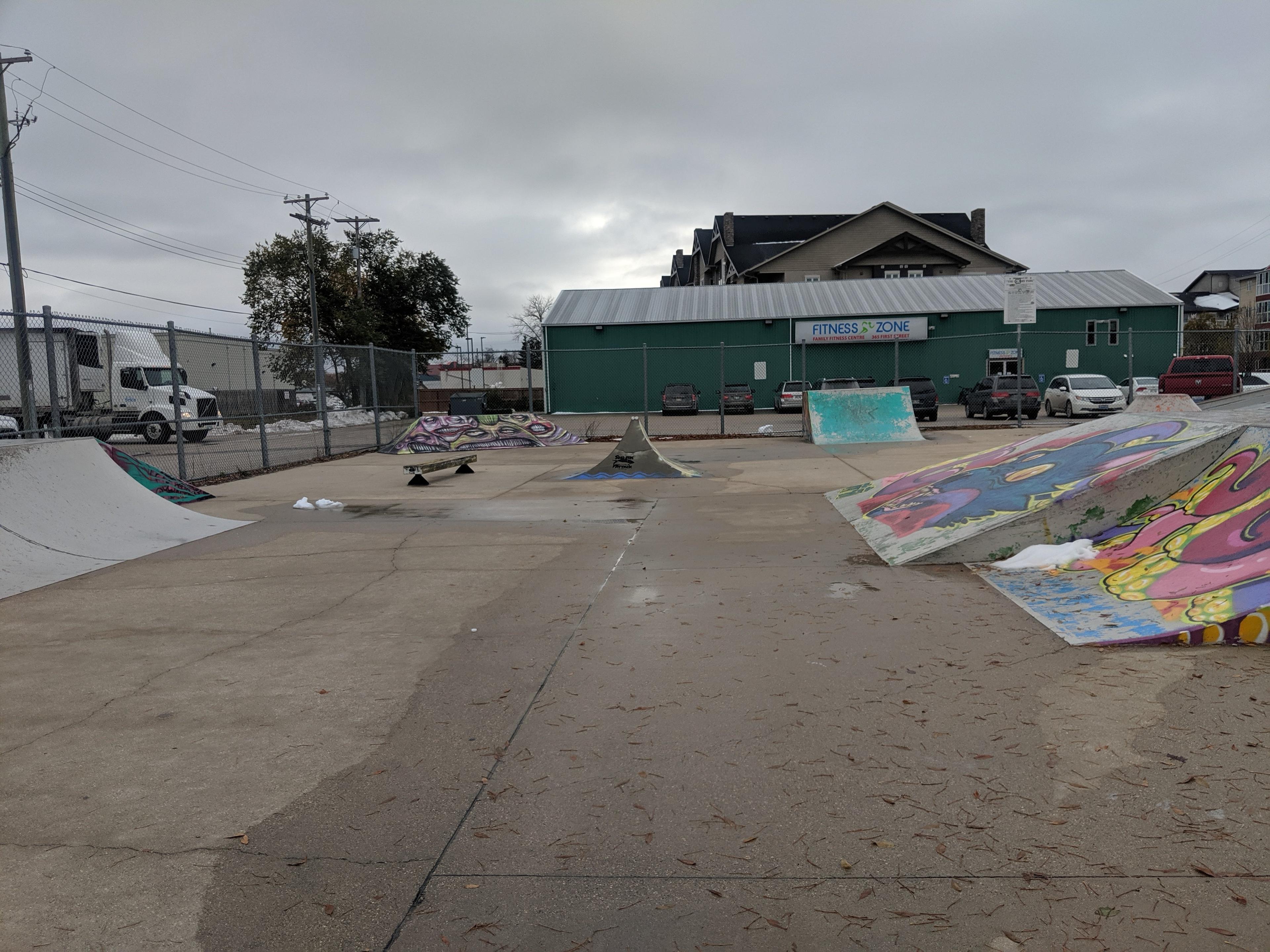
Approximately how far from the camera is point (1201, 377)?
2306cm

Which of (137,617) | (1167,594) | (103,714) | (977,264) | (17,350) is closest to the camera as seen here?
(103,714)

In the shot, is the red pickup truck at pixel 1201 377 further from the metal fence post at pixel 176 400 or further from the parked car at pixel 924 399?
the metal fence post at pixel 176 400

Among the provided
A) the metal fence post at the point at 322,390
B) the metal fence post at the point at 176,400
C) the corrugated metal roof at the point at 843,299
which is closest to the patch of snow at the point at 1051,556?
the metal fence post at the point at 176,400

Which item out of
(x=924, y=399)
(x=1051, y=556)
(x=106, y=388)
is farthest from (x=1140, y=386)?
(x=106, y=388)

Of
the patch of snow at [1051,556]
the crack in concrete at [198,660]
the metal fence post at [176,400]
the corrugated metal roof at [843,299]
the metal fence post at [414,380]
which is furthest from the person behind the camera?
the corrugated metal roof at [843,299]

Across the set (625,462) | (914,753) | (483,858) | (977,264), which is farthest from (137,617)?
(977,264)

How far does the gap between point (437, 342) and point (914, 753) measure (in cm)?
6002

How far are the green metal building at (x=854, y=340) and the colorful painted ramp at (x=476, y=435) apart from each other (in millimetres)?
15609

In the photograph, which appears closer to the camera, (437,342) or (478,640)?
(478,640)

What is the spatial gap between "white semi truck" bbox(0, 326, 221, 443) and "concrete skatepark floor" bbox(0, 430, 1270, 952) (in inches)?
238

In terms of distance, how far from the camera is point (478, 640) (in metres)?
4.95

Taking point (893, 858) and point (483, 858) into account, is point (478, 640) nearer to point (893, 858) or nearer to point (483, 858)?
point (483, 858)

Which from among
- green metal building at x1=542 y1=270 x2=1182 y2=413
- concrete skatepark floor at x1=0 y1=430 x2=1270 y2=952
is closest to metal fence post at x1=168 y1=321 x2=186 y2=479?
concrete skatepark floor at x1=0 y1=430 x2=1270 y2=952

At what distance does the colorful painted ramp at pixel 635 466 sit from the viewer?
12938mm
